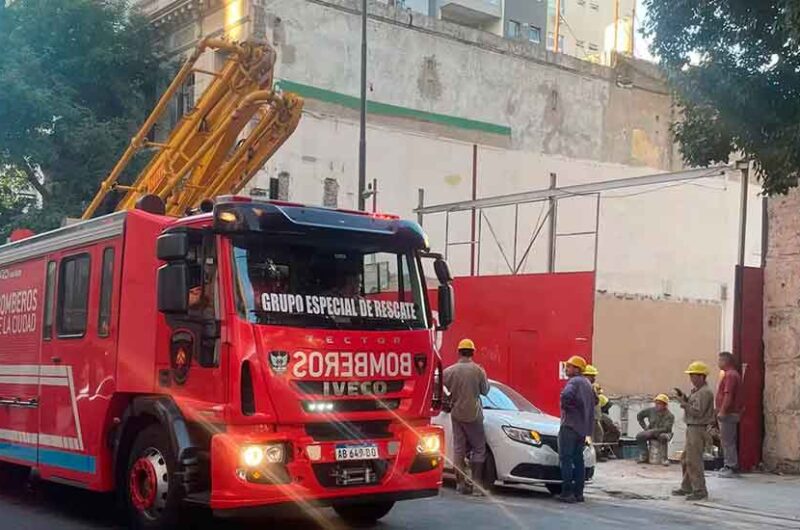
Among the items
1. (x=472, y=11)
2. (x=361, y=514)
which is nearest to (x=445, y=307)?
(x=361, y=514)

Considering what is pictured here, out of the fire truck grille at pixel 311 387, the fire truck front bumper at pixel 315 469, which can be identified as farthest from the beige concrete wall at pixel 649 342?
the fire truck grille at pixel 311 387

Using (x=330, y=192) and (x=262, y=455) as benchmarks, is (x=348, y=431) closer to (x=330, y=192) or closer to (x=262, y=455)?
(x=262, y=455)

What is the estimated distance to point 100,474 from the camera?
347 inches

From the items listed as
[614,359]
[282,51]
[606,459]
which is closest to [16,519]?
[606,459]

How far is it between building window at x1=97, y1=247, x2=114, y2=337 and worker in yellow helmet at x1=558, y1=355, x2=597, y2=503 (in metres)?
5.35

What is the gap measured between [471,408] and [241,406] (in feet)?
15.3

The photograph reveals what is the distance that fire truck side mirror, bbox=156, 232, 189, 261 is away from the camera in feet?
24.9

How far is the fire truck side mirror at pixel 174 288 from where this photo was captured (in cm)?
757

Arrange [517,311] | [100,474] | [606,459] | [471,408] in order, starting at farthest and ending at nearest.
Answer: [517,311] < [606,459] < [471,408] < [100,474]

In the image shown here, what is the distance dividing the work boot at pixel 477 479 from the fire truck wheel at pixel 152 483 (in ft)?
15.2

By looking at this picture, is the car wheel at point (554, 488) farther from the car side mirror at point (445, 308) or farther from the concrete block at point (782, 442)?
the concrete block at point (782, 442)

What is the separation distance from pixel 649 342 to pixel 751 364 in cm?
1052

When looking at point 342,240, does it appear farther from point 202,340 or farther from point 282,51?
point 282,51

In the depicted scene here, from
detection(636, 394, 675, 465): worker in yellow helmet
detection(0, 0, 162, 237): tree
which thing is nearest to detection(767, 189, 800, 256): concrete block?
detection(636, 394, 675, 465): worker in yellow helmet
